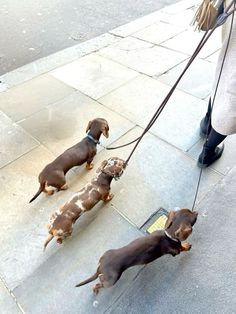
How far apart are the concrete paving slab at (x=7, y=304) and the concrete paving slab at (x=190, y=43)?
12.8ft

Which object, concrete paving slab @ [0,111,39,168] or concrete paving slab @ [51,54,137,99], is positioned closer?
concrete paving slab @ [0,111,39,168]

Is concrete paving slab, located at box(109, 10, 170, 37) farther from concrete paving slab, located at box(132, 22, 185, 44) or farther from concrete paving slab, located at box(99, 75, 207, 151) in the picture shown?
concrete paving slab, located at box(99, 75, 207, 151)

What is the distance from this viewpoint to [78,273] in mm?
2211

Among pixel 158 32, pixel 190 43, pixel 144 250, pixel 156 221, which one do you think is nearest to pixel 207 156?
pixel 156 221

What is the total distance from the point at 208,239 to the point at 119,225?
0.71m

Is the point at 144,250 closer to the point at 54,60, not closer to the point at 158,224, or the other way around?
the point at 158,224

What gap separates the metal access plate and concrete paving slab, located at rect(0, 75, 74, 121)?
1.96 metres

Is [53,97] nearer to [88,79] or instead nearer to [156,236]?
[88,79]

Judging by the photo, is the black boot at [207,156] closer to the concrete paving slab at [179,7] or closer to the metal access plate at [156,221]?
the metal access plate at [156,221]

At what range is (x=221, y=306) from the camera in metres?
2.07

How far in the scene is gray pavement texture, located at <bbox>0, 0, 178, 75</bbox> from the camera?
4.89m

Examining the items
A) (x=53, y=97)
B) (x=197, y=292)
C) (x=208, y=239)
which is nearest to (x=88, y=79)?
(x=53, y=97)

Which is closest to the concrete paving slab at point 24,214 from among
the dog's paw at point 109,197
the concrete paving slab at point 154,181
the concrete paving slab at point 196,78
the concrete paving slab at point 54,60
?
the dog's paw at point 109,197

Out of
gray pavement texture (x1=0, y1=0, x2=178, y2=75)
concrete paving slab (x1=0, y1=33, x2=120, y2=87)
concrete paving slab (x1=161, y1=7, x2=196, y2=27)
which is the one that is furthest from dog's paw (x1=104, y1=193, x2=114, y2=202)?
concrete paving slab (x1=161, y1=7, x2=196, y2=27)
